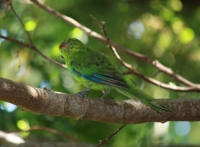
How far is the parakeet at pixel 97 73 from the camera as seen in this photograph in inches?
150

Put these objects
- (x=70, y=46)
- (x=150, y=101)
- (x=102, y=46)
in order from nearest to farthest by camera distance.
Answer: (x=150, y=101) → (x=70, y=46) → (x=102, y=46)

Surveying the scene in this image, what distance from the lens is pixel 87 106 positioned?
3.40 meters

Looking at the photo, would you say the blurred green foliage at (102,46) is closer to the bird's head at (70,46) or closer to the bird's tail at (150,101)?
the bird's head at (70,46)

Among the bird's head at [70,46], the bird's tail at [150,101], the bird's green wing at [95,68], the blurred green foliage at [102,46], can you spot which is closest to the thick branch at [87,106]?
the bird's tail at [150,101]

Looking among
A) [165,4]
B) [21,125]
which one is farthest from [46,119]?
[165,4]

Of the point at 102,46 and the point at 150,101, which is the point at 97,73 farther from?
the point at 102,46

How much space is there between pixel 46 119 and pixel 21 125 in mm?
548

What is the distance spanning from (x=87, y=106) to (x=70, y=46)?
150 cm

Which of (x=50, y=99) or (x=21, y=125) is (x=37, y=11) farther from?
(x=50, y=99)

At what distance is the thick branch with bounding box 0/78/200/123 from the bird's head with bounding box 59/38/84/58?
1.21 m

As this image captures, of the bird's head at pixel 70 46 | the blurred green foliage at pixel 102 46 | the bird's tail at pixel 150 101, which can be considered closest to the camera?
the bird's tail at pixel 150 101

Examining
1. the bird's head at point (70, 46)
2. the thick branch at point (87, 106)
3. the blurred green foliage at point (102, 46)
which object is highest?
the blurred green foliage at point (102, 46)

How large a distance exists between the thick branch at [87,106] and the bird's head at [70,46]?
1.21 meters

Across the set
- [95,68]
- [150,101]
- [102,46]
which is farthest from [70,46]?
[150,101]
